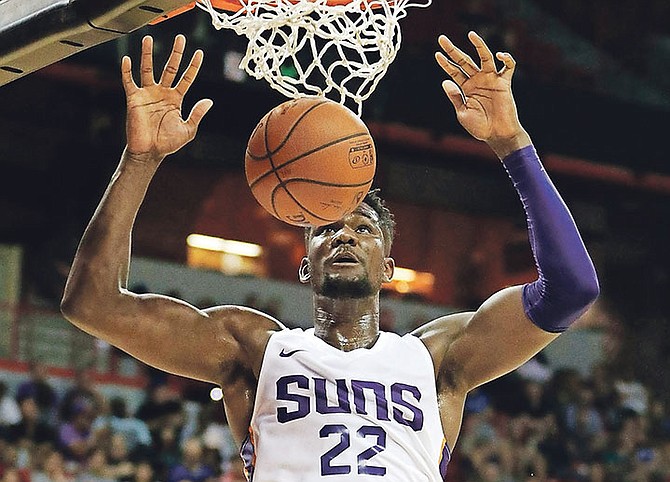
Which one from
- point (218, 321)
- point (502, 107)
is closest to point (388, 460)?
point (218, 321)

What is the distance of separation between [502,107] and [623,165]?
10677 millimetres

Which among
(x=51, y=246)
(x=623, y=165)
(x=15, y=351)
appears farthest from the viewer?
(x=623, y=165)

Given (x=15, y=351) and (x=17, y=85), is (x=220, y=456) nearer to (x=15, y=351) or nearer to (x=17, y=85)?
(x=15, y=351)

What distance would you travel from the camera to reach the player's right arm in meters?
3.62

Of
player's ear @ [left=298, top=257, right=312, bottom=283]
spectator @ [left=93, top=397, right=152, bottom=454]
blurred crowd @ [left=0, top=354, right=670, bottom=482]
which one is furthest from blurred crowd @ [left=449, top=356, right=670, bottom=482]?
player's ear @ [left=298, top=257, right=312, bottom=283]

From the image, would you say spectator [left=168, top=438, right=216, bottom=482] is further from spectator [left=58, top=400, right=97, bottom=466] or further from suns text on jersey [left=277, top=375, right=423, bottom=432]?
suns text on jersey [left=277, top=375, right=423, bottom=432]

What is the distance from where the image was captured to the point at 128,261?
3654 millimetres

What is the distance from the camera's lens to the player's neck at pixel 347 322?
4.17 meters

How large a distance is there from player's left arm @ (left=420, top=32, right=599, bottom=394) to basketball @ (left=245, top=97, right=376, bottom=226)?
346 mm

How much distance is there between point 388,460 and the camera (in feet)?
12.3

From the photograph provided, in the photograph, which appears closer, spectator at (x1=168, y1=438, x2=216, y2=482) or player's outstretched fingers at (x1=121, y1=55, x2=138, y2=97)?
player's outstretched fingers at (x1=121, y1=55, x2=138, y2=97)

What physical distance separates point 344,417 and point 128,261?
2.64ft

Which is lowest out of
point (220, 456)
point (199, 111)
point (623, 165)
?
point (623, 165)

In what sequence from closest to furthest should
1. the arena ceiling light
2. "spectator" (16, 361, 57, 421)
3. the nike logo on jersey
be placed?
the nike logo on jersey
"spectator" (16, 361, 57, 421)
the arena ceiling light
